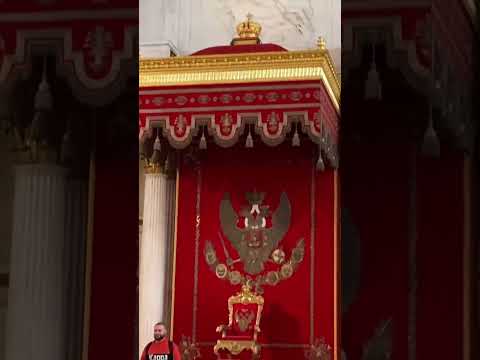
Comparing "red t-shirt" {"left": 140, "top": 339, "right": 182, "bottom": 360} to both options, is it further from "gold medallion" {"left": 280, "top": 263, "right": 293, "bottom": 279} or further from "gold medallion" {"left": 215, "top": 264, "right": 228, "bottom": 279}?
"gold medallion" {"left": 280, "top": 263, "right": 293, "bottom": 279}

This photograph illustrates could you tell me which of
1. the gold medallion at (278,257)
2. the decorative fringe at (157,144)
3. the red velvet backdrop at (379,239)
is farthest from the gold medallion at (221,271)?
the red velvet backdrop at (379,239)

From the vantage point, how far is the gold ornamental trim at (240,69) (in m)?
5.04

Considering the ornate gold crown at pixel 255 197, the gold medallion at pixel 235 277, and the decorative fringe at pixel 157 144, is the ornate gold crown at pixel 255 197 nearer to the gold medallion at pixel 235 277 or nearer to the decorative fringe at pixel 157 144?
the gold medallion at pixel 235 277

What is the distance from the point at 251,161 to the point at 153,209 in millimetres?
721

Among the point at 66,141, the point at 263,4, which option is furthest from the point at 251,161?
the point at 66,141

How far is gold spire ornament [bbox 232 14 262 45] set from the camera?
561cm

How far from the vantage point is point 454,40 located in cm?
140

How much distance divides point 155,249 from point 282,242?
84 centimetres

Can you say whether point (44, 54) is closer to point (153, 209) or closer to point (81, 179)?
point (81, 179)

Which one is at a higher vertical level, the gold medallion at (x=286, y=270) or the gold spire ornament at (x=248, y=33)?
the gold spire ornament at (x=248, y=33)

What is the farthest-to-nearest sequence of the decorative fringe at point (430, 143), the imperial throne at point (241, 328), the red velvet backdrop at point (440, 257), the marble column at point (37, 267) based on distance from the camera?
the imperial throne at point (241, 328), the marble column at point (37, 267), the red velvet backdrop at point (440, 257), the decorative fringe at point (430, 143)

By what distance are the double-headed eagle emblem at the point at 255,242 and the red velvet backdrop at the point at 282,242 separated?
0.04 metres

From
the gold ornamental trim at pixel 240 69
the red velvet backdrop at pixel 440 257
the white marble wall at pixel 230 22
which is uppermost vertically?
the white marble wall at pixel 230 22

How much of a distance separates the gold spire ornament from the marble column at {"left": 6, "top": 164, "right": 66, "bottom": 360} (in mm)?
3371
